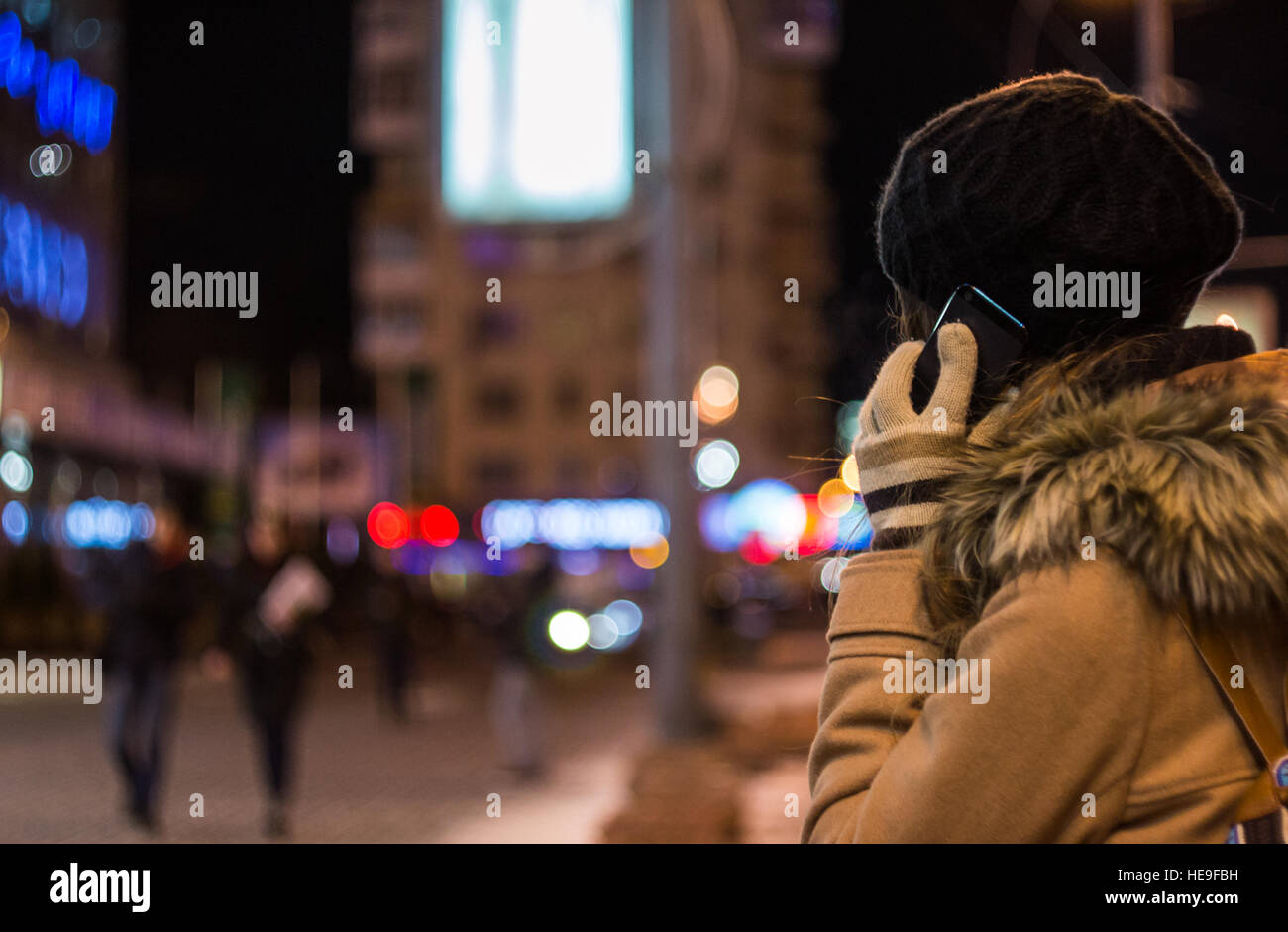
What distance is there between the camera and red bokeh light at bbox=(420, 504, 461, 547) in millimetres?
34219

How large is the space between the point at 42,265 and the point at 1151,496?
105 feet

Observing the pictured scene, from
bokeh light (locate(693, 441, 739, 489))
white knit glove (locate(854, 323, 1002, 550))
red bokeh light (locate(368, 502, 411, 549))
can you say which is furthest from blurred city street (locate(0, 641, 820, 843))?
bokeh light (locate(693, 441, 739, 489))

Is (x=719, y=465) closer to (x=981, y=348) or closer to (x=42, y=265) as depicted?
(x=42, y=265)

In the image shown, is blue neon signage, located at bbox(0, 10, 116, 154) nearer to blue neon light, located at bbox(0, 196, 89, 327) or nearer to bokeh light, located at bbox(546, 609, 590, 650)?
blue neon light, located at bbox(0, 196, 89, 327)

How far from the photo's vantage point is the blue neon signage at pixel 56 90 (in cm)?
2772

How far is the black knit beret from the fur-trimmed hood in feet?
0.42

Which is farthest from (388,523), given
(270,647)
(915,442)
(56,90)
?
(915,442)

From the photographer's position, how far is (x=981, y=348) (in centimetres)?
150

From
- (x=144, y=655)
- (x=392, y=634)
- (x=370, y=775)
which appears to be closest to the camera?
(x=144, y=655)

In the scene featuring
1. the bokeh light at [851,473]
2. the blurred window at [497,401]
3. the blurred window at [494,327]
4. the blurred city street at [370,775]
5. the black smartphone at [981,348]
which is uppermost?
the blurred window at [494,327]

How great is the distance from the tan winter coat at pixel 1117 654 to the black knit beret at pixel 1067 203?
0.61 ft

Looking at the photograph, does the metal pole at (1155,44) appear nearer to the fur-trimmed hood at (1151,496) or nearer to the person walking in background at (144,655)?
the person walking in background at (144,655)

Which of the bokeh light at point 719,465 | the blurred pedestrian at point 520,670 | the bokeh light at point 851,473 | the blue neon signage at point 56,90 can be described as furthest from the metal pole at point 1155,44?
the bokeh light at point 719,465
